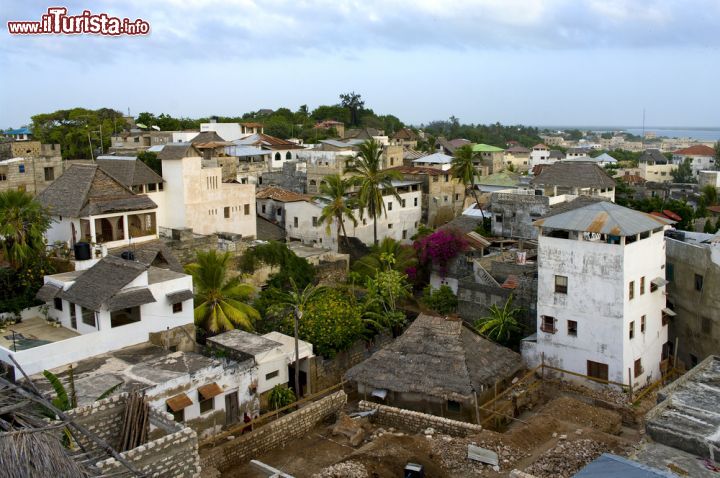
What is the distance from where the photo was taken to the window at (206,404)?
2187 centimetres

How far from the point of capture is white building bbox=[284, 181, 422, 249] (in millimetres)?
45500

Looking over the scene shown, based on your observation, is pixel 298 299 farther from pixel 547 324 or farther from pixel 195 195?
pixel 195 195

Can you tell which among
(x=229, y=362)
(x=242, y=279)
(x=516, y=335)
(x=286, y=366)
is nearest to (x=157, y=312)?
(x=229, y=362)

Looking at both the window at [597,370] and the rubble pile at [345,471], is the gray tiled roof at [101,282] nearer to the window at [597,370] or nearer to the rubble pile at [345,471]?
the rubble pile at [345,471]

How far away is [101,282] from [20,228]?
20.1 ft

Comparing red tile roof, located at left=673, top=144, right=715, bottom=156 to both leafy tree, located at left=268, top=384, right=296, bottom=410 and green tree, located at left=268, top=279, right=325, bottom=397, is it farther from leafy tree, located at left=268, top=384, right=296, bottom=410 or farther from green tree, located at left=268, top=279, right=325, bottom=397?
leafy tree, located at left=268, top=384, right=296, bottom=410

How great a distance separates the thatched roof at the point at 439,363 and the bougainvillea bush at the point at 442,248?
9.13 meters

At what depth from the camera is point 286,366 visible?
83.6 feet

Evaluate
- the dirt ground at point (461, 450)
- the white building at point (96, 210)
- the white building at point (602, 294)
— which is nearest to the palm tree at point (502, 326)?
the white building at point (602, 294)

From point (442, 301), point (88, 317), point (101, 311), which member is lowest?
point (442, 301)

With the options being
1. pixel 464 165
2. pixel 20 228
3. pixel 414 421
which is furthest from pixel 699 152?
pixel 20 228

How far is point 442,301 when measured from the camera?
110ft

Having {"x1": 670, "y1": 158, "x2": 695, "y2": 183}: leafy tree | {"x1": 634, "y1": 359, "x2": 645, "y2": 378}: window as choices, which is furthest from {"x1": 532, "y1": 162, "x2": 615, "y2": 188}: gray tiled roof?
{"x1": 670, "y1": 158, "x2": 695, "y2": 183}: leafy tree

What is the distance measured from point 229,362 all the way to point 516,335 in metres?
12.7
